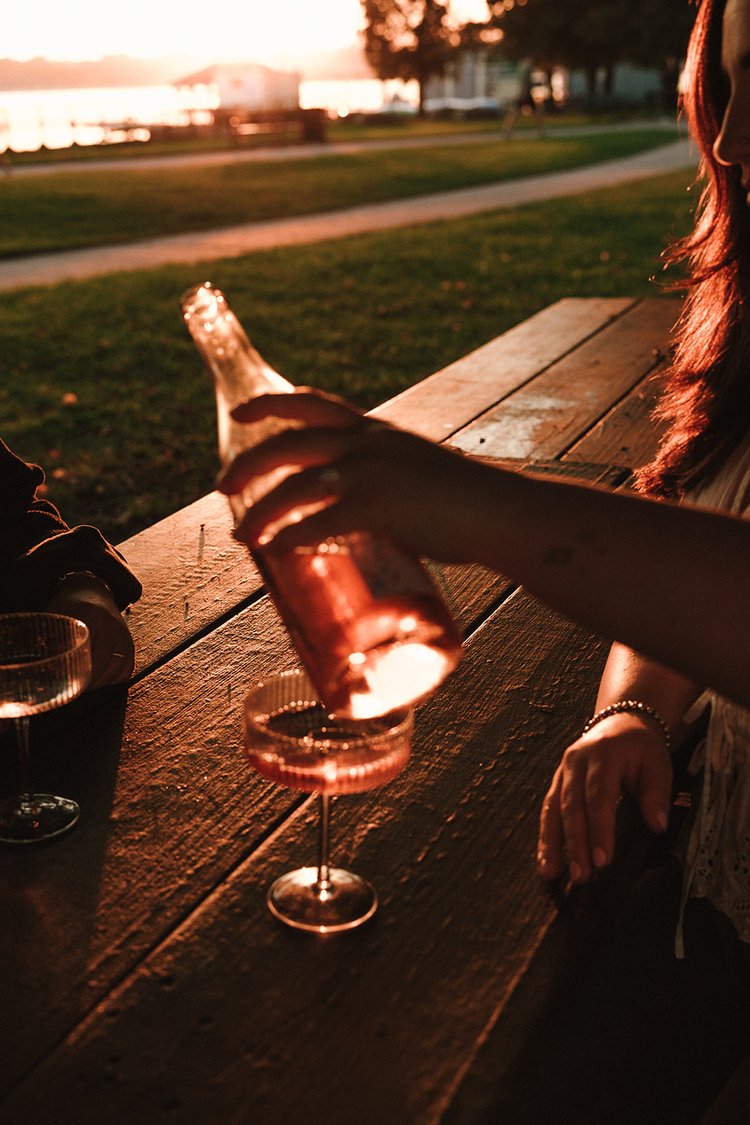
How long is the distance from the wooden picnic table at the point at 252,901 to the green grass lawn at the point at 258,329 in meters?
3.78

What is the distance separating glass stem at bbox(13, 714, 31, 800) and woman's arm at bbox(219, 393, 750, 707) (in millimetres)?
636

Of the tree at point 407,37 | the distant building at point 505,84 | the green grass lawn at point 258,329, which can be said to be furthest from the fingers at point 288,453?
the tree at point 407,37

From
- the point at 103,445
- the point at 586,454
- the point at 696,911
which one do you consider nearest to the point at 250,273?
the point at 103,445

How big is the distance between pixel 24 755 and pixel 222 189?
18932mm

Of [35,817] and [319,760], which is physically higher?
[319,760]

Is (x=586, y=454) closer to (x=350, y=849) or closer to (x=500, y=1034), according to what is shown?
(x=350, y=849)

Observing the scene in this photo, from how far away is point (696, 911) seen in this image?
1702 millimetres

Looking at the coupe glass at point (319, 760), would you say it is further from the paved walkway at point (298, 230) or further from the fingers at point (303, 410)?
the paved walkway at point (298, 230)

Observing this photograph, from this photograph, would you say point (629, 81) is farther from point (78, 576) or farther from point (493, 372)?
point (78, 576)

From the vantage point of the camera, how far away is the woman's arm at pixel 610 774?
1456 mm

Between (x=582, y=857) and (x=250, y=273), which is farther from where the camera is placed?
(x=250, y=273)

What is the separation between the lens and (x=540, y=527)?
1.07 m

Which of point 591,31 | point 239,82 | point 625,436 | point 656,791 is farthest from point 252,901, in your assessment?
point 239,82

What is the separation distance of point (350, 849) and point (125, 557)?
122 centimetres
